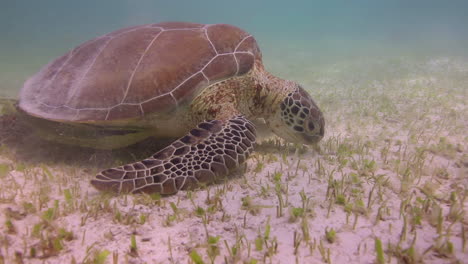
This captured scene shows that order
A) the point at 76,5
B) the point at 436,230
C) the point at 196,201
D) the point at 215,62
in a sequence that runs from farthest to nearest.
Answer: the point at 76,5 < the point at 215,62 < the point at 196,201 < the point at 436,230

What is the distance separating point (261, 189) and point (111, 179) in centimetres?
127

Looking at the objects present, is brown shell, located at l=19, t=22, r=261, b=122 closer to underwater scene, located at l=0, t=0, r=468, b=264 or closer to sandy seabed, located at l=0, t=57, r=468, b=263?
underwater scene, located at l=0, t=0, r=468, b=264

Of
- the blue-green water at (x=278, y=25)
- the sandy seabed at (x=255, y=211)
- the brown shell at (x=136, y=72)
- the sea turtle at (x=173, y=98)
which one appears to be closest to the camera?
the sandy seabed at (x=255, y=211)

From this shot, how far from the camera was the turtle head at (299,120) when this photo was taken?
348 cm

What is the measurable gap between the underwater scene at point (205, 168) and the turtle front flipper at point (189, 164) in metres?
0.01

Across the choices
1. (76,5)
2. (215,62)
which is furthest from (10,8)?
(215,62)

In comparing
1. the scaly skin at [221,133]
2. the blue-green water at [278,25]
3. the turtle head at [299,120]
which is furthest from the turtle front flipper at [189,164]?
the blue-green water at [278,25]

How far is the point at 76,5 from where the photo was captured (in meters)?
91.9

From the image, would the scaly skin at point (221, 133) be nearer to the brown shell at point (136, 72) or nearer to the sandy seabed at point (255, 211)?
the sandy seabed at point (255, 211)

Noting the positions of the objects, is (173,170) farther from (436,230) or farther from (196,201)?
(436,230)

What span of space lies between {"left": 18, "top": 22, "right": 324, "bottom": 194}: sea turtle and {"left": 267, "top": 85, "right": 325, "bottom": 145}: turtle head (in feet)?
0.05

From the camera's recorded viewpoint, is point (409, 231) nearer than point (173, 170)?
Yes

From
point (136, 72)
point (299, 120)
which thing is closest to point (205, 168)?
point (136, 72)

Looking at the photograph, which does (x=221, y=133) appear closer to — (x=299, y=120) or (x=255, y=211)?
(x=255, y=211)
